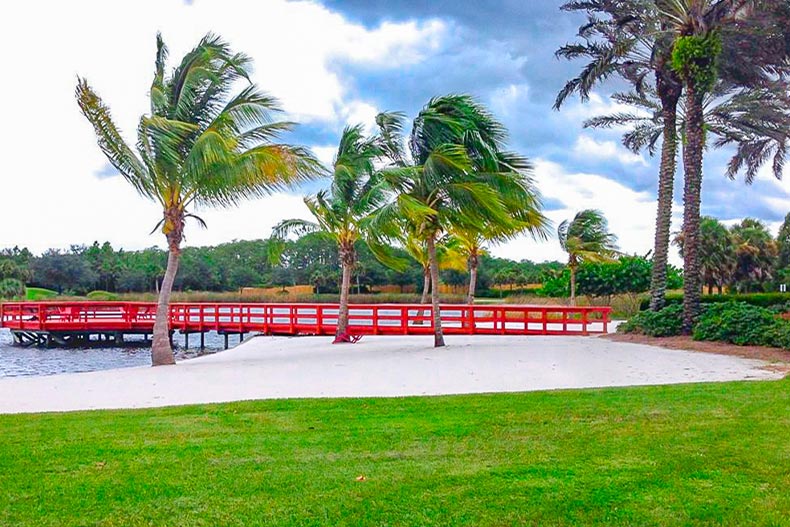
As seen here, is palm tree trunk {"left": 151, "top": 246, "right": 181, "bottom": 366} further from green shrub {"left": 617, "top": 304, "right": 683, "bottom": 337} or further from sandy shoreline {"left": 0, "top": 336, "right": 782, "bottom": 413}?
green shrub {"left": 617, "top": 304, "right": 683, "bottom": 337}

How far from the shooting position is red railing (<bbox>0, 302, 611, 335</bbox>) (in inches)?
762

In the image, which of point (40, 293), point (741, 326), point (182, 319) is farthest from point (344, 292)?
point (40, 293)

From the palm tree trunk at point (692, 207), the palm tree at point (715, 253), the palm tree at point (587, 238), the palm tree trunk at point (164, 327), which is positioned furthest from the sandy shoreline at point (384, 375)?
the palm tree at point (715, 253)

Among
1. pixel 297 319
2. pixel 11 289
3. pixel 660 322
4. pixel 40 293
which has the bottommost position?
pixel 297 319

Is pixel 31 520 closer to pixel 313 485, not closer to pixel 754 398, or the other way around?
pixel 313 485

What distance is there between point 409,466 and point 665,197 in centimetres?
1573

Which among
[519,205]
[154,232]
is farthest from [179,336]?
[519,205]

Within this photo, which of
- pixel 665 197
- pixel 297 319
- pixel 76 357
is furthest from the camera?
pixel 76 357

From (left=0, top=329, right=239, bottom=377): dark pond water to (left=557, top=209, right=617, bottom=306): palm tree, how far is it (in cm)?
1426

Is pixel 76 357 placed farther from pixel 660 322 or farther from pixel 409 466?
pixel 409 466

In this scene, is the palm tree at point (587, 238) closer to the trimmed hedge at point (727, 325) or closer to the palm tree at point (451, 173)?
the trimmed hedge at point (727, 325)

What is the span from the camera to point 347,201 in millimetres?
18281

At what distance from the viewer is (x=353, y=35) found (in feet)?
40.0

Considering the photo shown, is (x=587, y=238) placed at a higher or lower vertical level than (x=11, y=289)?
higher
